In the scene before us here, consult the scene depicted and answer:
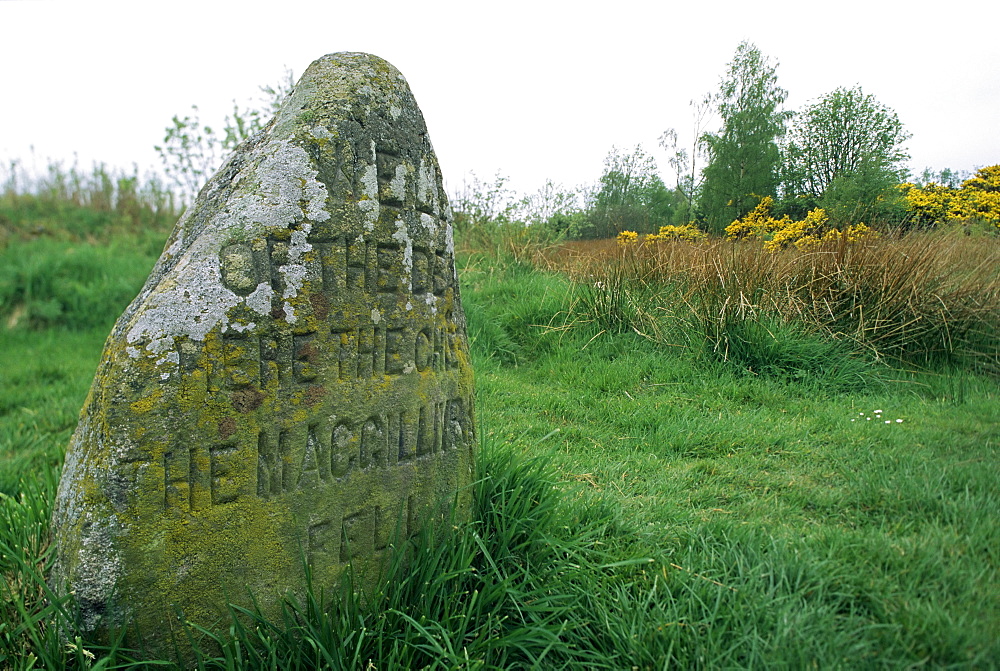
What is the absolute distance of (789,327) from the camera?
14.3ft

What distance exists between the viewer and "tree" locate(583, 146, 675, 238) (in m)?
4.83

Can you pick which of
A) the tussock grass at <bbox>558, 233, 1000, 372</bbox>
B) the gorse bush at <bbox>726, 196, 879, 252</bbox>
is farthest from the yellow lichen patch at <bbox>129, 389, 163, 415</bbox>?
the gorse bush at <bbox>726, 196, 879, 252</bbox>

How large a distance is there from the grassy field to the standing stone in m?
0.15

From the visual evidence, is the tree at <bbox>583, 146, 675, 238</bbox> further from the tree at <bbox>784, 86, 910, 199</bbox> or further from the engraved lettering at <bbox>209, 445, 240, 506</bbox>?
the engraved lettering at <bbox>209, 445, 240, 506</bbox>

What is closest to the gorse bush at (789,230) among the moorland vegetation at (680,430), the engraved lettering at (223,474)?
the moorland vegetation at (680,430)

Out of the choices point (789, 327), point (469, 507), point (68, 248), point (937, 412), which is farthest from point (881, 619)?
point (68, 248)

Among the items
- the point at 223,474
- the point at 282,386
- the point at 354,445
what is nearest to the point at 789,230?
the point at 354,445

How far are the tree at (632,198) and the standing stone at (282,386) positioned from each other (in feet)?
10.5

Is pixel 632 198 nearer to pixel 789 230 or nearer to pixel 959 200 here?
pixel 789 230

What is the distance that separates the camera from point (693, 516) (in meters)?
2.36

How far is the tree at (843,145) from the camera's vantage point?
3.58 meters

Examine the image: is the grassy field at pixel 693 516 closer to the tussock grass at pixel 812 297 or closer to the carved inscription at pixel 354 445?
the tussock grass at pixel 812 297

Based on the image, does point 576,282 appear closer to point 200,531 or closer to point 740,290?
point 740,290

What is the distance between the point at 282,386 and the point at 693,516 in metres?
1.67
